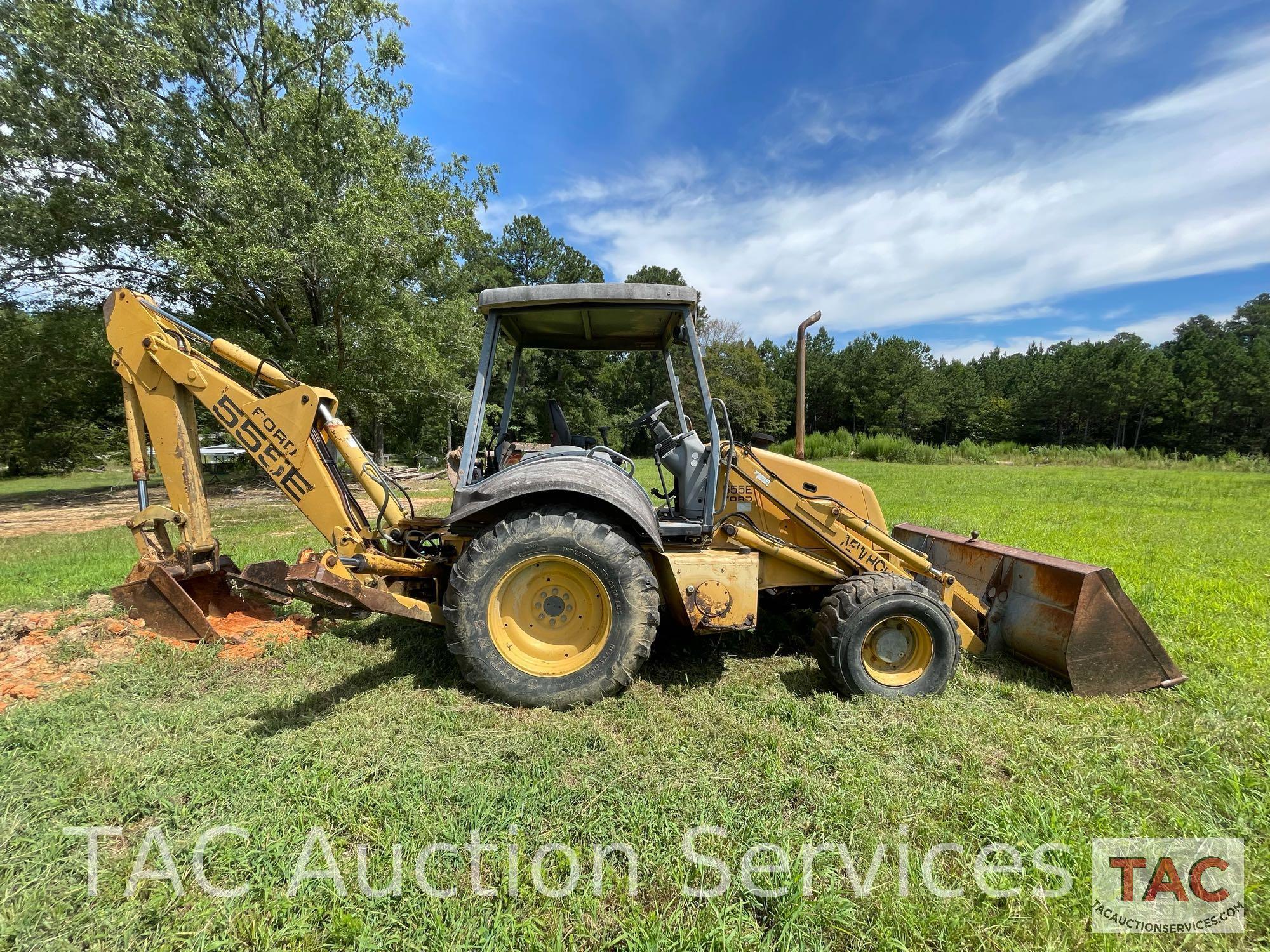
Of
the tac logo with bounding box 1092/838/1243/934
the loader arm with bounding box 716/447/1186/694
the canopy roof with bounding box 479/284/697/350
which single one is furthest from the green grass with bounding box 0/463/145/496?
the tac logo with bounding box 1092/838/1243/934

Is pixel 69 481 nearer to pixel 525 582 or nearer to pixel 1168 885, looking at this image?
pixel 525 582

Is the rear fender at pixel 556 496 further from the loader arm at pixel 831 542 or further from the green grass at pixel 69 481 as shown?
the green grass at pixel 69 481

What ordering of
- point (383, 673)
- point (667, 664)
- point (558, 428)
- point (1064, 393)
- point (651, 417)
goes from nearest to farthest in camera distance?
1. point (383, 673)
2. point (667, 664)
3. point (651, 417)
4. point (558, 428)
5. point (1064, 393)

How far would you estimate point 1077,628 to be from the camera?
307 centimetres

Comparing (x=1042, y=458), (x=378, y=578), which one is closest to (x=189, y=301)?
(x=378, y=578)

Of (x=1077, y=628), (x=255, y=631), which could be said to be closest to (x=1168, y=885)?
(x=1077, y=628)

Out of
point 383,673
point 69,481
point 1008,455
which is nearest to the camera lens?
point 383,673

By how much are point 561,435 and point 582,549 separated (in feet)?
3.87

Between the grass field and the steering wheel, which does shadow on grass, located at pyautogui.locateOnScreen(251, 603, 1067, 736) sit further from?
the steering wheel

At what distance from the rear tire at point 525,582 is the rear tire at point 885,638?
3.30 feet

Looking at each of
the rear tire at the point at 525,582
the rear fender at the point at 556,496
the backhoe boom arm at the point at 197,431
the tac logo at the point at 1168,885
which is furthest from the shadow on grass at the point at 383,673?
the tac logo at the point at 1168,885

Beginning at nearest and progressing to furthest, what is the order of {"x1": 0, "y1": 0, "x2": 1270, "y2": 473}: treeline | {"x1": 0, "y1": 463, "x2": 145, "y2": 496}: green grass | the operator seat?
the operator seat
{"x1": 0, "y1": 0, "x2": 1270, "y2": 473}: treeline
{"x1": 0, "y1": 463, "x2": 145, "y2": 496}: green grass

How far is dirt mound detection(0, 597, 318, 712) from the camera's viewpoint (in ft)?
10.4

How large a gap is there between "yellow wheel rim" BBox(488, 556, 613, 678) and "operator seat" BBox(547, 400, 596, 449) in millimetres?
1062
